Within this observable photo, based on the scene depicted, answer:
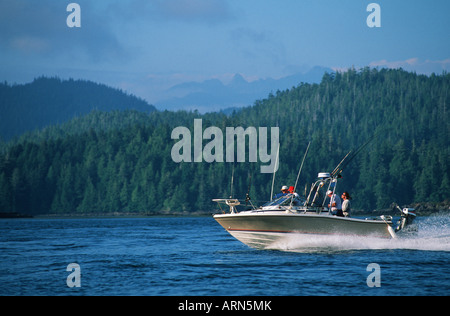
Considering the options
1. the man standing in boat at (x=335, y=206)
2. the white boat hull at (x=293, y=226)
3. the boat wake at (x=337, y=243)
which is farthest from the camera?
the man standing in boat at (x=335, y=206)

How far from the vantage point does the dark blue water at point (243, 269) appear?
17.3 metres

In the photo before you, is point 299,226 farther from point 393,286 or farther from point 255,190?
point 255,190

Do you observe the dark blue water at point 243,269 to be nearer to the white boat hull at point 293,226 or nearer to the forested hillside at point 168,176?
the white boat hull at point 293,226

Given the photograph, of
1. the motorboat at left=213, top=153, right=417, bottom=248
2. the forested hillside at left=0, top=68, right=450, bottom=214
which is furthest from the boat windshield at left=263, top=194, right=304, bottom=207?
the forested hillside at left=0, top=68, right=450, bottom=214

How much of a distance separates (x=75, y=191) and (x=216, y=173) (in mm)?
35370

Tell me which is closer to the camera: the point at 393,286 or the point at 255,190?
the point at 393,286

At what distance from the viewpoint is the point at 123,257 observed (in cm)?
2566

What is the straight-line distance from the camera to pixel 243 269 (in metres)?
20.5

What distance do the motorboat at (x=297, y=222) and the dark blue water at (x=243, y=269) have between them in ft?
1.57

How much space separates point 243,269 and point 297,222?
13.0 ft

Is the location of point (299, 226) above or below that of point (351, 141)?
below

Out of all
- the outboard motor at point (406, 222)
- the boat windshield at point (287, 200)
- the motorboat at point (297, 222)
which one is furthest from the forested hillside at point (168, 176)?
the boat windshield at point (287, 200)
